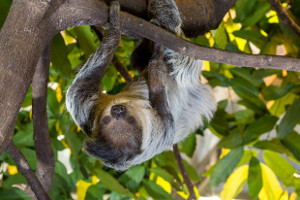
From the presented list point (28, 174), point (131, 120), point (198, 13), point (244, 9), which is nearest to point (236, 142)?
point (131, 120)

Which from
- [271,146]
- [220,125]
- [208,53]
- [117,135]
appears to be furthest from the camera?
[220,125]

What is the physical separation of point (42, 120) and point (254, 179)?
1.84 metres

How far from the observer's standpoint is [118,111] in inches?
107

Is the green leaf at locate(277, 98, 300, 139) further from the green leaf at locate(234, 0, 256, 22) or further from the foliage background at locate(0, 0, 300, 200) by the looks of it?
the green leaf at locate(234, 0, 256, 22)

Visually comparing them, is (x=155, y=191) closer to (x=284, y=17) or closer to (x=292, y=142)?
(x=292, y=142)

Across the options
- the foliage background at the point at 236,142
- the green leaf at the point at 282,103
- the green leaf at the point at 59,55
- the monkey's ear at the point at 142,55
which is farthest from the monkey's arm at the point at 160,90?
the green leaf at the point at 282,103

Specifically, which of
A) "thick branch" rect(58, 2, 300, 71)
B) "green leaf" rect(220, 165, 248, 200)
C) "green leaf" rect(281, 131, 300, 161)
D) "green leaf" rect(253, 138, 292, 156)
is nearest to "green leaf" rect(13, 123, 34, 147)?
"thick branch" rect(58, 2, 300, 71)

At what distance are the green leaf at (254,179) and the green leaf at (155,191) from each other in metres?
0.69

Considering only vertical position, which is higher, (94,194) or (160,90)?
(160,90)

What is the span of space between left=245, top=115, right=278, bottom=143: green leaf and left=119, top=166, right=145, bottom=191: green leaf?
99 cm

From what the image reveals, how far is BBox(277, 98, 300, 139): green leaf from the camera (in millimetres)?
3107

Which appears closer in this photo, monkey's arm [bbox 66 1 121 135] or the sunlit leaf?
monkey's arm [bbox 66 1 121 135]

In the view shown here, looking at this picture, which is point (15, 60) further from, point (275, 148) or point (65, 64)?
point (275, 148)

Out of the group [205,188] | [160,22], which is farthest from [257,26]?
[205,188]
